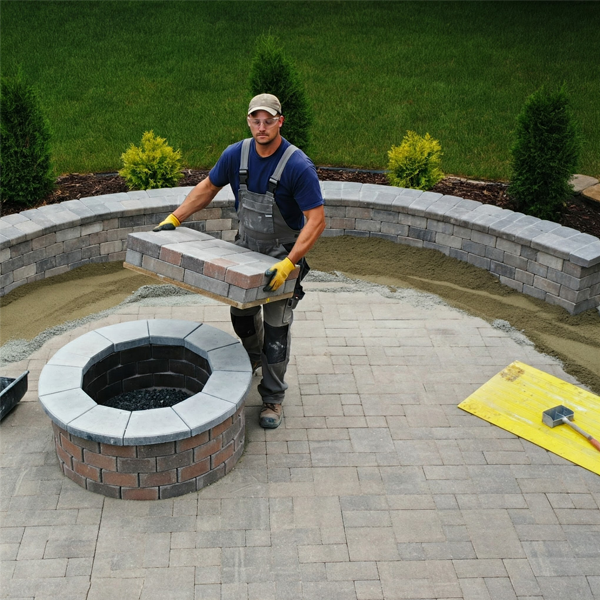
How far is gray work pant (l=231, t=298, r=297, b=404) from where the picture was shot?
19.4 feet

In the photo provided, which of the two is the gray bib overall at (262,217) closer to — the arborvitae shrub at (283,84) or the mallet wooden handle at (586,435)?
the mallet wooden handle at (586,435)

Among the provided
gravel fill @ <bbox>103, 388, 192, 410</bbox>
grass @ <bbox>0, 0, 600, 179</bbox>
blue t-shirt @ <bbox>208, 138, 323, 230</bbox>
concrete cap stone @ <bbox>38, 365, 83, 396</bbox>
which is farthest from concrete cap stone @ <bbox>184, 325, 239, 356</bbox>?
grass @ <bbox>0, 0, 600, 179</bbox>

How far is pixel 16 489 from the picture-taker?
5406 mm

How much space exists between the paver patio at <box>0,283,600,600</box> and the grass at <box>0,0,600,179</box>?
203 inches

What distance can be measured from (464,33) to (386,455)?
42.9 feet

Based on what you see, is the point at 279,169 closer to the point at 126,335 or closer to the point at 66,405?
the point at 126,335

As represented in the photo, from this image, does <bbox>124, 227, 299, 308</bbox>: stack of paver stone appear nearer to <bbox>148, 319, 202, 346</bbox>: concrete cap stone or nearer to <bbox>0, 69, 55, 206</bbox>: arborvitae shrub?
<bbox>148, 319, 202, 346</bbox>: concrete cap stone

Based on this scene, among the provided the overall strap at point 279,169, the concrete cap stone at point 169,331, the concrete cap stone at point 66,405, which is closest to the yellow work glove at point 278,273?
the overall strap at point 279,169

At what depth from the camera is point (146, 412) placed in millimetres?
5266

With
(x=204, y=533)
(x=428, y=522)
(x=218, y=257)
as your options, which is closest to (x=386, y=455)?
(x=428, y=522)

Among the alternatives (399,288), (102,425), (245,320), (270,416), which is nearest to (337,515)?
(270,416)

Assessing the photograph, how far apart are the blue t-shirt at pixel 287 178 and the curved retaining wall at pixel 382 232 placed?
2.87 metres

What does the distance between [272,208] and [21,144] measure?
4.27 metres

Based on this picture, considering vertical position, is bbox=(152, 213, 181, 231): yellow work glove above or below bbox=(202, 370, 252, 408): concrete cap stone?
above
